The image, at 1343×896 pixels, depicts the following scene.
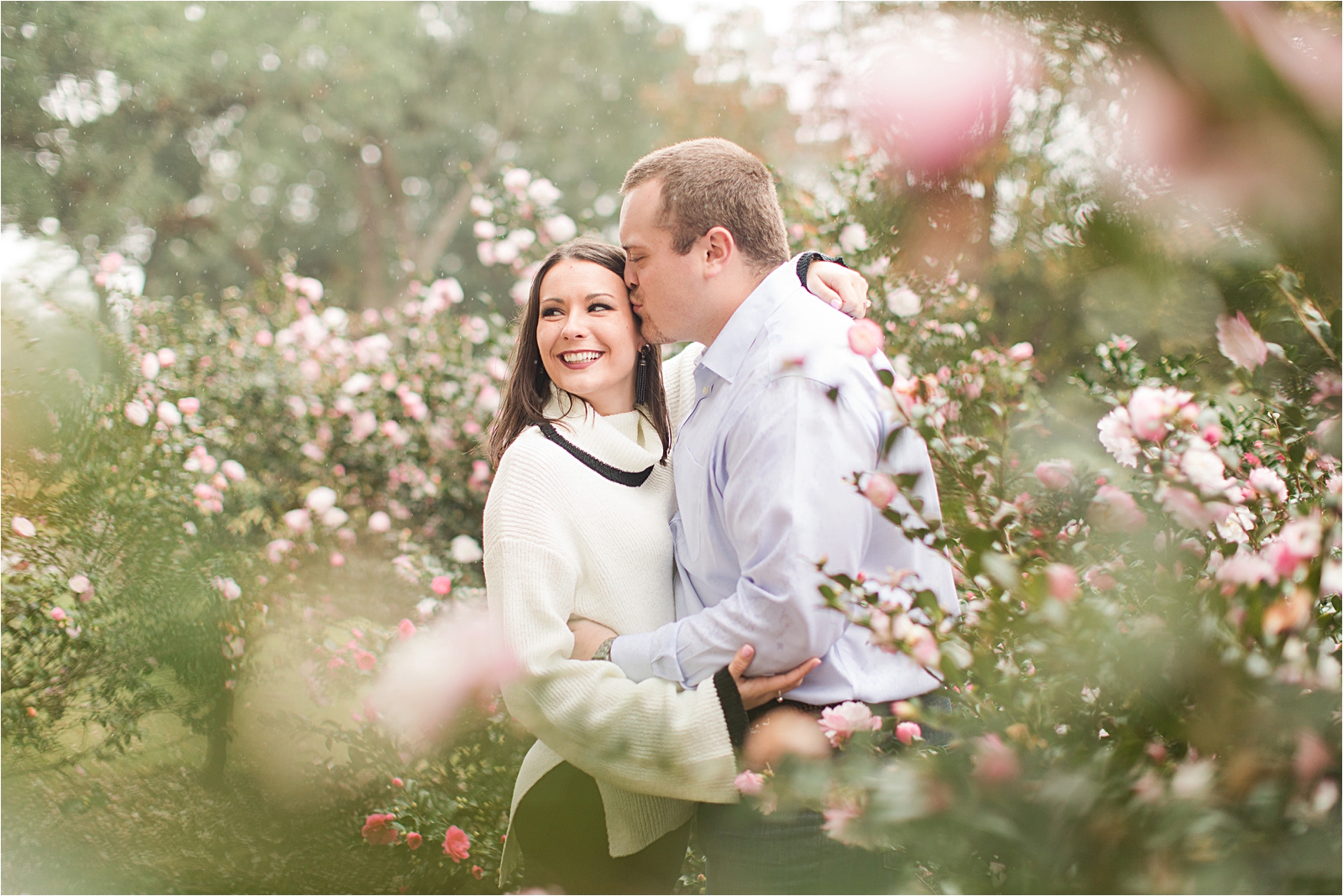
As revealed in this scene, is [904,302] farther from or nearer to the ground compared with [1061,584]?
farther from the ground

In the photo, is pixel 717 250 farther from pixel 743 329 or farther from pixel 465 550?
pixel 465 550

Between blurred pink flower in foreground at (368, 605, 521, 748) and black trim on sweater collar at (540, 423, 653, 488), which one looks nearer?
black trim on sweater collar at (540, 423, 653, 488)

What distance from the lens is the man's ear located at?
172cm

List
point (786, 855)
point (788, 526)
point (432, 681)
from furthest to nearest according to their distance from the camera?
point (432, 681), point (786, 855), point (788, 526)

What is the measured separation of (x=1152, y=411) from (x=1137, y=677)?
11.4 inches

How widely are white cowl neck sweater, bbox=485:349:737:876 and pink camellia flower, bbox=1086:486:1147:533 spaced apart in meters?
0.70

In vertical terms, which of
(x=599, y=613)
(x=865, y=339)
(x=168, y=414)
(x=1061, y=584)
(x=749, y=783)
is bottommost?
(x=749, y=783)

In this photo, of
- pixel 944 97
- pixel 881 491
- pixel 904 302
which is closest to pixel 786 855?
pixel 881 491

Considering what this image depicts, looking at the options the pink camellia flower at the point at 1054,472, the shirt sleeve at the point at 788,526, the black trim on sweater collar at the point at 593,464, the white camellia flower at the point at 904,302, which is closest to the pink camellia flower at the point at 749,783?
the shirt sleeve at the point at 788,526

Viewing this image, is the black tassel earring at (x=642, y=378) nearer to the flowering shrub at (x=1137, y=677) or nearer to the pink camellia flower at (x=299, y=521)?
the flowering shrub at (x=1137, y=677)

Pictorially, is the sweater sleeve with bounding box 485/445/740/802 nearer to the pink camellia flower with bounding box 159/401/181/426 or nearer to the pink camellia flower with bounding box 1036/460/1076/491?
the pink camellia flower with bounding box 1036/460/1076/491

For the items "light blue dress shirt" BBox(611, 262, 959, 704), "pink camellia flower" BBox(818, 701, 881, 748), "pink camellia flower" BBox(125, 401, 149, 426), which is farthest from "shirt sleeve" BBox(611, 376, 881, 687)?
"pink camellia flower" BBox(125, 401, 149, 426)

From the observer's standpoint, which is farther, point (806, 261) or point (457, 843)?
point (457, 843)

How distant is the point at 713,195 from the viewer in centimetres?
171
